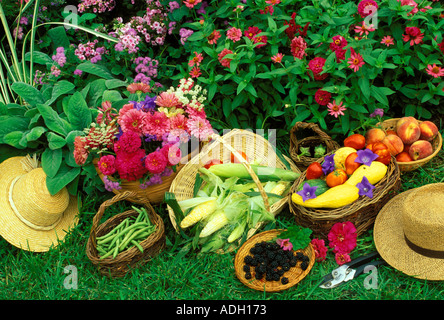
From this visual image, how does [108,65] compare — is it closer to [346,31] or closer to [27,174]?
[27,174]

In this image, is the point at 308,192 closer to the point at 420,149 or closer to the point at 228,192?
the point at 228,192

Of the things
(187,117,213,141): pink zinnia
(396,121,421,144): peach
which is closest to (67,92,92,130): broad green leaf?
(187,117,213,141): pink zinnia

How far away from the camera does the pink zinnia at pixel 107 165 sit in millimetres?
3123

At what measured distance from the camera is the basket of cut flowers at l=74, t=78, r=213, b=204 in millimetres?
3131

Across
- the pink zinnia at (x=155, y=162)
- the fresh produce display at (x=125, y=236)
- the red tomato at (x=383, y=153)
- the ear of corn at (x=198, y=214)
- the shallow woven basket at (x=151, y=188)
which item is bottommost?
the fresh produce display at (x=125, y=236)

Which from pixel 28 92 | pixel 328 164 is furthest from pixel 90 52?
pixel 328 164

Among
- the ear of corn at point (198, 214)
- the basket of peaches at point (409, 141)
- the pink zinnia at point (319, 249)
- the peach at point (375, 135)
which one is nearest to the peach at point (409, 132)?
the basket of peaches at point (409, 141)

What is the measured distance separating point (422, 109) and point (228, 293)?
2.35 meters

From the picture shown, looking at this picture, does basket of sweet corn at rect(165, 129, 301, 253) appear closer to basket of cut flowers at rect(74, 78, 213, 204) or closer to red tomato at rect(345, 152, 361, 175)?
basket of cut flowers at rect(74, 78, 213, 204)

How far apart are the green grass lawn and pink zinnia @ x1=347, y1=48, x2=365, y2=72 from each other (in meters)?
1.05

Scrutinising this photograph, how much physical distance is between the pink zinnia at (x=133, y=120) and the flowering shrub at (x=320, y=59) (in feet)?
2.45

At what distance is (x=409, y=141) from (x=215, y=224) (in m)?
1.70

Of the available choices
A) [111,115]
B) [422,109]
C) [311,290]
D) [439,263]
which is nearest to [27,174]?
[111,115]

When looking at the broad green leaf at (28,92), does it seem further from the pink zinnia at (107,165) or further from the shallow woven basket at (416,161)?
the shallow woven basket at (416,161)
